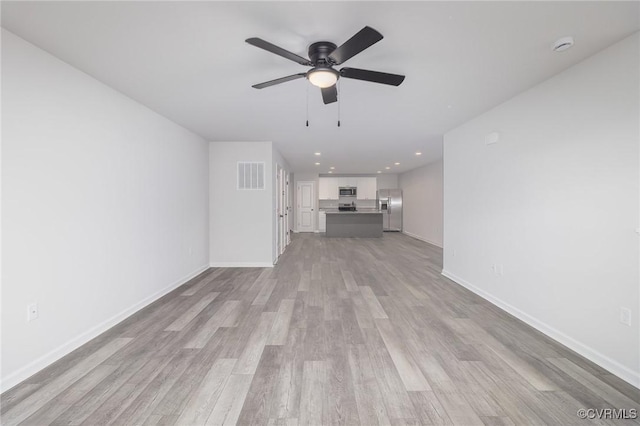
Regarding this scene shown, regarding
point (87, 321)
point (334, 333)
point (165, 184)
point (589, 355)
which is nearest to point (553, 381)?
point (589, 355)

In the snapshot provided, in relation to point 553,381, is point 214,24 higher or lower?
higher

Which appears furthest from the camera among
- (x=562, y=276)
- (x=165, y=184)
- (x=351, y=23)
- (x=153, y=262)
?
(x=165, y=184)

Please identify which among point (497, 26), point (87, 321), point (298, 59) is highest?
point (497, 26)

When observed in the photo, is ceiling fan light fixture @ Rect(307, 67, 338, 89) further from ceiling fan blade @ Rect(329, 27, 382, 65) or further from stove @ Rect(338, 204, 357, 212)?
stove @ Rect(338, 204, 357, 212)

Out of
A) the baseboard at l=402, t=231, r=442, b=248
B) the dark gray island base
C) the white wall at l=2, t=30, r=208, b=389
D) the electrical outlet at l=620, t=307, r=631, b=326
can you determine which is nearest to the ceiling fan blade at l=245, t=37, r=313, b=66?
the white wall at l=2, t=30, r=208, b=389

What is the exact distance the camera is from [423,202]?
9016 mm

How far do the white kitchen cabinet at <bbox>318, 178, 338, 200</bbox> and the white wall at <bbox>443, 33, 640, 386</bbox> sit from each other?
303 inches

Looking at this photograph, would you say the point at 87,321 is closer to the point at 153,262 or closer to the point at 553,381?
the point at 153,262

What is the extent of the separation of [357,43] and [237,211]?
424 cm

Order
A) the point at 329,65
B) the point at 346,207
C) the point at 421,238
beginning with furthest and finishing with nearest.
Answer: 1. the point at 346,207
2. the point at 421,238
3. the point at 329,65

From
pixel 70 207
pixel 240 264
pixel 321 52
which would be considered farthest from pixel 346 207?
pixel 70 207

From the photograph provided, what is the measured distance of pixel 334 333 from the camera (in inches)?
104

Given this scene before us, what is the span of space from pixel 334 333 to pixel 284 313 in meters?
0.72

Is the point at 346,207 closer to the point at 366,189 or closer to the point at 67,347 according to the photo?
the point at 366,189
